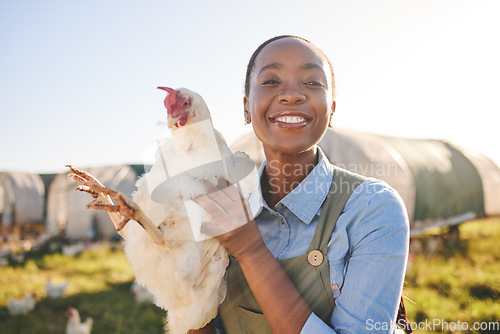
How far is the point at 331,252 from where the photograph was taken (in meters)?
1.27

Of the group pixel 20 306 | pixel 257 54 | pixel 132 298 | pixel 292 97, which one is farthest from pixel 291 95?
pixel 20 306

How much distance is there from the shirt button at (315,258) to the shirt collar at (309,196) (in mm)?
147

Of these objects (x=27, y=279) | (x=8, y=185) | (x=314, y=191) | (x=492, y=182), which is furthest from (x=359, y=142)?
(x=8, y=185)

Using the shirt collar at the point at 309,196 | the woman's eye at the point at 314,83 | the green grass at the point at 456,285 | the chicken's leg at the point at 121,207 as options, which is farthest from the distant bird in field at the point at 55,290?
the woman's eye at the point at 314,83

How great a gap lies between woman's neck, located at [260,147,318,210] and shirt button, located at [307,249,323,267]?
13.7 inches

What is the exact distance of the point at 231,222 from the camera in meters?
1.27

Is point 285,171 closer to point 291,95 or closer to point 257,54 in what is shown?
point 291,95

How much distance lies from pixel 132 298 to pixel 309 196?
5.45 meters

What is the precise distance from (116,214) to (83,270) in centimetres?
746

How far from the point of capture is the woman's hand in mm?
1249

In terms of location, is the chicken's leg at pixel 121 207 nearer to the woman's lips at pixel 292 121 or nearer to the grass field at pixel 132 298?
the woman's lips at pixel 292 121

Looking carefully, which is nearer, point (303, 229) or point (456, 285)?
point (303, 229)

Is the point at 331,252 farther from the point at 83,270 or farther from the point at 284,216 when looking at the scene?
the point at 83,270

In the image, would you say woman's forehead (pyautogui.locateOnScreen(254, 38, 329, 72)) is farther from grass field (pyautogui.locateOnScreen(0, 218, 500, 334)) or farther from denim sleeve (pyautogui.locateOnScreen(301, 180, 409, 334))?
grass field (pyautogui.locateOnScreen(0, 218, 500, 334))
